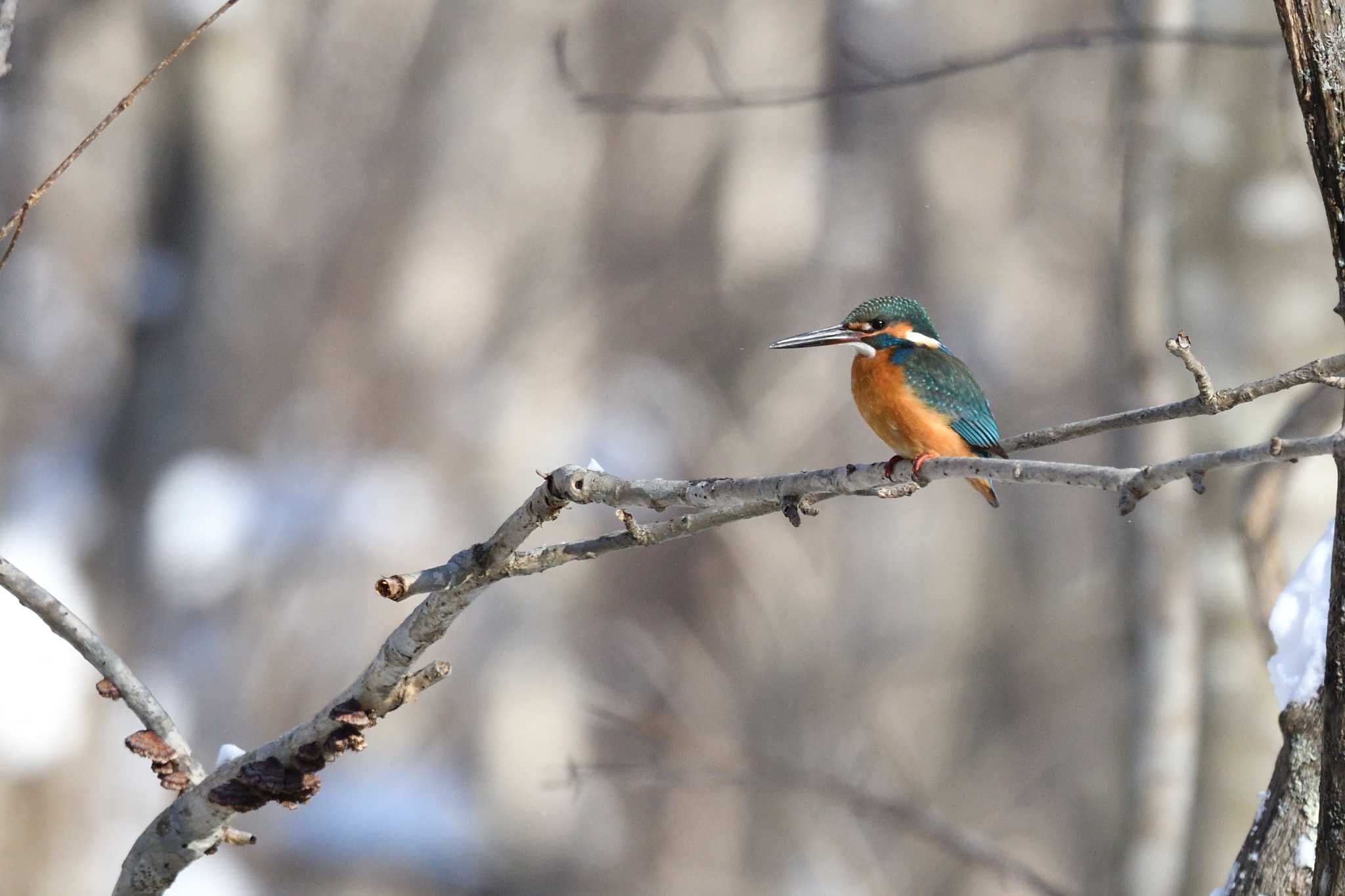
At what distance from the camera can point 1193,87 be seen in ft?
20.7

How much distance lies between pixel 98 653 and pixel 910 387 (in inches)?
60.1

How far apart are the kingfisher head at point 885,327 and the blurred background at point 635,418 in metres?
1.87

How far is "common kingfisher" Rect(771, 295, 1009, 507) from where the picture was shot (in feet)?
7.89

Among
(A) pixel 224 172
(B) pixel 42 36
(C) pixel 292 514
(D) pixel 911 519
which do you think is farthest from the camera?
(D) pixel 911 519

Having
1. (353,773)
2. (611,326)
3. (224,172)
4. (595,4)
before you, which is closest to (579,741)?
(353,773)

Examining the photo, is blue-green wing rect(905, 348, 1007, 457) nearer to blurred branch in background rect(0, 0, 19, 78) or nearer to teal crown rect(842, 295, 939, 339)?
teal crown rect(842, 295, 939, 339)

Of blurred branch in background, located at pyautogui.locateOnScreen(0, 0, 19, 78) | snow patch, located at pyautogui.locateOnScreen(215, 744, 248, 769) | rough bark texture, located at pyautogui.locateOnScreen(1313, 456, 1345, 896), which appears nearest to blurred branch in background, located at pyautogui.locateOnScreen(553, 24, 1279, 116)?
rough bark texture, located at pyautogui.locateOnScreen(1313, 456, 1345, 896)

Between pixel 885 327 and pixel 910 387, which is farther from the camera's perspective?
pixel 885 327

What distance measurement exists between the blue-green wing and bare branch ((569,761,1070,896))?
159 cm

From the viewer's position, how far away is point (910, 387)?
247 cm

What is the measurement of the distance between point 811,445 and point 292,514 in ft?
9.84

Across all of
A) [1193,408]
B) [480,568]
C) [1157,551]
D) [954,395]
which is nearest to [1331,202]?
[1193,408]

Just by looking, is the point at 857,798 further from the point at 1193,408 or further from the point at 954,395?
the point at 1193,408

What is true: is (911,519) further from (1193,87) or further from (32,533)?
(32,533)
